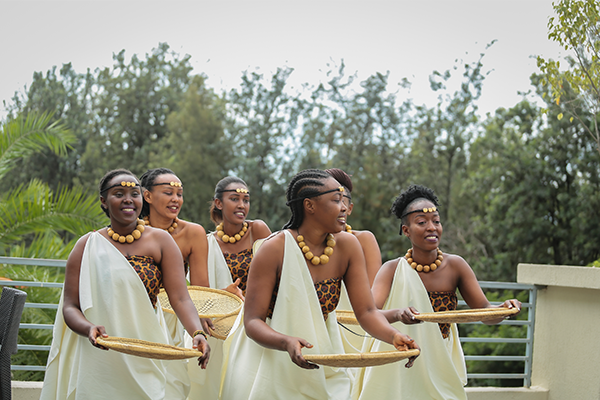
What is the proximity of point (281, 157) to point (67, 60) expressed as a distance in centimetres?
1205

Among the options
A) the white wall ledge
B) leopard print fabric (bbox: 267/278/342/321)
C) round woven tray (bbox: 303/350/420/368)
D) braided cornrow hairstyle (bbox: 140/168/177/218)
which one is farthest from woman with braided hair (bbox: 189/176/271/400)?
the white wall ledge

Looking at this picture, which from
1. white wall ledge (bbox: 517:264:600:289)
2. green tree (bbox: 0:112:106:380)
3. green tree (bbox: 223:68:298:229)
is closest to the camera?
white wall ledge (bbox: 517:264:600:289)

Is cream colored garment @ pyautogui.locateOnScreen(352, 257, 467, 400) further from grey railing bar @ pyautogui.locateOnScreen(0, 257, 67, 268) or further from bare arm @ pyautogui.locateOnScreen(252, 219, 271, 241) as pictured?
grey railing bar @ pyautogui.locateOnScreen(0, 257, 67, 268)

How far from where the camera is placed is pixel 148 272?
11.1 feet

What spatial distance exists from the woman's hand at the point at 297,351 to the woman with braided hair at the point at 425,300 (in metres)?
1.30

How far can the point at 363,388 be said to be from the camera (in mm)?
3873

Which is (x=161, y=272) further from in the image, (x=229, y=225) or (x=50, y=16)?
(x=50, y=16)

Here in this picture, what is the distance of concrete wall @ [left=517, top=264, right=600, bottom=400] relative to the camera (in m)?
5.54

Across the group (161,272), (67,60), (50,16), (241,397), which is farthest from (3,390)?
(67,60)

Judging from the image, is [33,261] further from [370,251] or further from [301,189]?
[301,189]

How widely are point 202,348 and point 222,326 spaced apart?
0.76m

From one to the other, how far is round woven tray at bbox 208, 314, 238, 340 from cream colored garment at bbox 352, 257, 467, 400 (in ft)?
3.02

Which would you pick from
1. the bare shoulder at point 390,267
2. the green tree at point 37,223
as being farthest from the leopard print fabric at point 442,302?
the green tree at point 37,223

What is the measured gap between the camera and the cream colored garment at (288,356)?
9.79 feet
